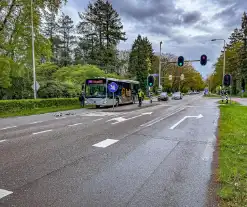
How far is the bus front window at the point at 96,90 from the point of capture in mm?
23031

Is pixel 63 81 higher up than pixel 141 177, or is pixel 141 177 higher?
pixel 63 81

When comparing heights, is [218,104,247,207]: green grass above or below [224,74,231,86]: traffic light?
below

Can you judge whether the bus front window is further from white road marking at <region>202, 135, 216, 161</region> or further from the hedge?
white road marking at <region>202, 135, 216, 161</region>

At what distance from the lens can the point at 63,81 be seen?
1299 inches

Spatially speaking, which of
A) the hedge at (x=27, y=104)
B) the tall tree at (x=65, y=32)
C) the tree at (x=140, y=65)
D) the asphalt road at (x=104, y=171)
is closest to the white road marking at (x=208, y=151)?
the asphalt road at (x=104, y=171)

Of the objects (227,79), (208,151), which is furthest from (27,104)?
(227,79)

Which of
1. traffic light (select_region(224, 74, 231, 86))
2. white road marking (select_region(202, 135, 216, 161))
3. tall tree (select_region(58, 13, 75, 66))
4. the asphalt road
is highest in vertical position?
tall tree (select_region(58, 13, 75, 66))

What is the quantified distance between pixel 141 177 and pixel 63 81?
30497 mm

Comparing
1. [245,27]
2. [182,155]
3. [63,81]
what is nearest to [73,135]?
[182,155]

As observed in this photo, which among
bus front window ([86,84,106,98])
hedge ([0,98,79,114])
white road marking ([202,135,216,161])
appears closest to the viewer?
white road marking ([202,135,216,161])

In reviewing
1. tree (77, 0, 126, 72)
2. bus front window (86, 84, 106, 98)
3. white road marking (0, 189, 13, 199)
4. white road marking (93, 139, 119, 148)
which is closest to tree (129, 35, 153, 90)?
tree (77, 0, 126, 72)

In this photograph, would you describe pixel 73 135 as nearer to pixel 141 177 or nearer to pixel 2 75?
pixel 141 177

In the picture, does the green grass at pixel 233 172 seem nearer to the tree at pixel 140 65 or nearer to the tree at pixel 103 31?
the tree at pixel 103 31

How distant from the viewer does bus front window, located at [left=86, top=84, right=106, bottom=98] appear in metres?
23.0
